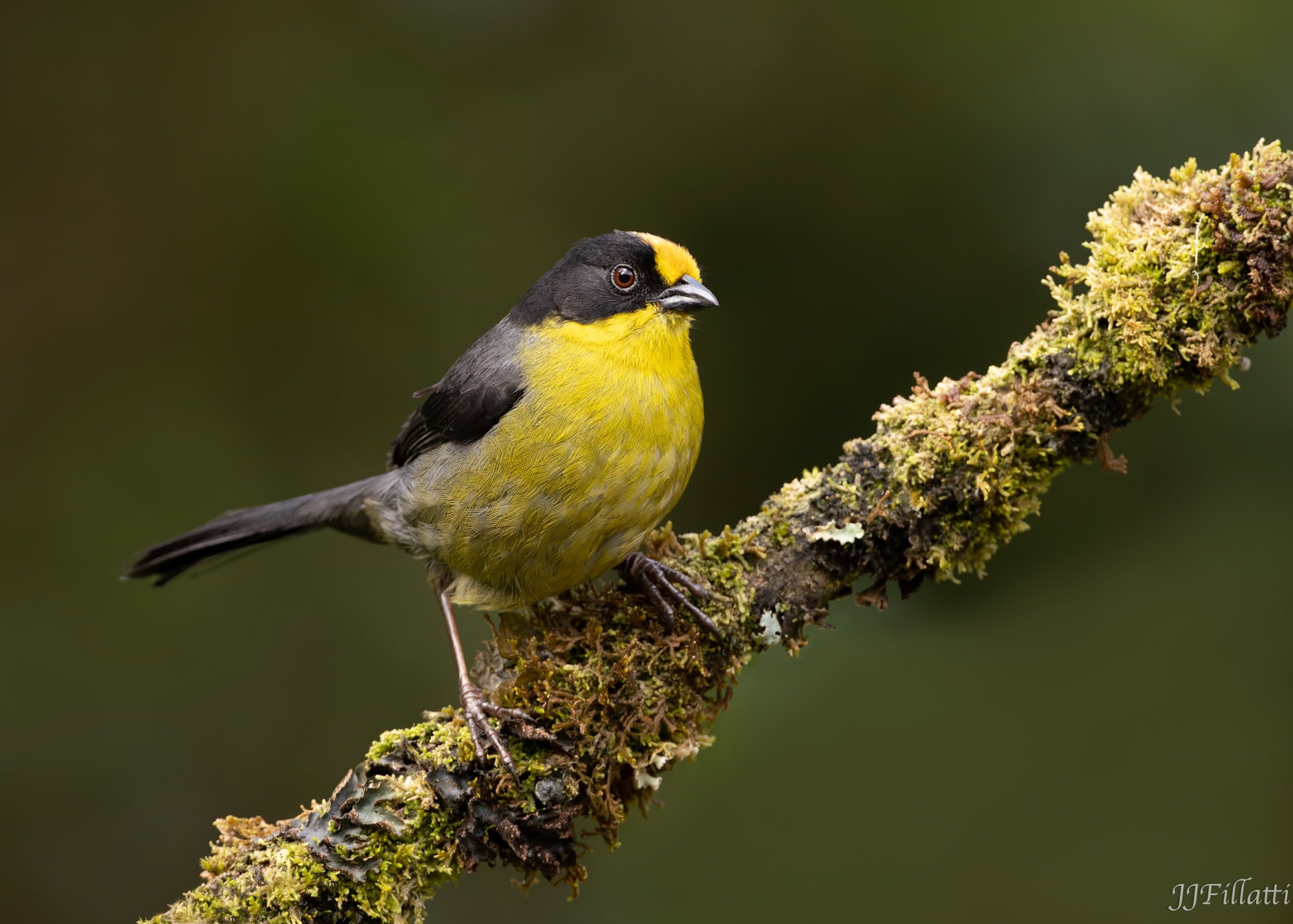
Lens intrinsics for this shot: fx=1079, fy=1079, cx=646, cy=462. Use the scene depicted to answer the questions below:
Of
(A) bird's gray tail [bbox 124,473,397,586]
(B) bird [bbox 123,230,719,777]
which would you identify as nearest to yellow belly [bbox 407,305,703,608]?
(B) bird [bbox 123,230,719,777]

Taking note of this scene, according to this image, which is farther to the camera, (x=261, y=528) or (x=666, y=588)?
(x=261, y=528)

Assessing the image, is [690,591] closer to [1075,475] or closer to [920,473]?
[920,473]

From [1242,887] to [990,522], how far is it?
1.46 m

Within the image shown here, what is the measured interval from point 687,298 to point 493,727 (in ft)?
4.85

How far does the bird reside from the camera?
10.4 feet

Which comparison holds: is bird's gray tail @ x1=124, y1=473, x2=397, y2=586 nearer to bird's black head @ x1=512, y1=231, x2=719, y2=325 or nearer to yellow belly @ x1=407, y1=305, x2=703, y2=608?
yellow belly @ x1=407, y1=305, x2=703, y2=608

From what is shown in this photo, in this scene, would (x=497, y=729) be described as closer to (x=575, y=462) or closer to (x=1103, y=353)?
(x=575, y=462)

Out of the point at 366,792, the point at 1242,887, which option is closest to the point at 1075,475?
the point at 1242,887

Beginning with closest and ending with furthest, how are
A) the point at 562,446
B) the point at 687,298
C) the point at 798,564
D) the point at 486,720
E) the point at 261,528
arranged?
1. the point at 486,720
2. the point at 798,564
3. the point at 562,446
4. the point at 687,298
5. the point at 261,528

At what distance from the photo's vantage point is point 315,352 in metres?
5.53

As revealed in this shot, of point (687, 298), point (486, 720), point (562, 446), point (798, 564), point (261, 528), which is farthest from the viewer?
point (261, 528)
